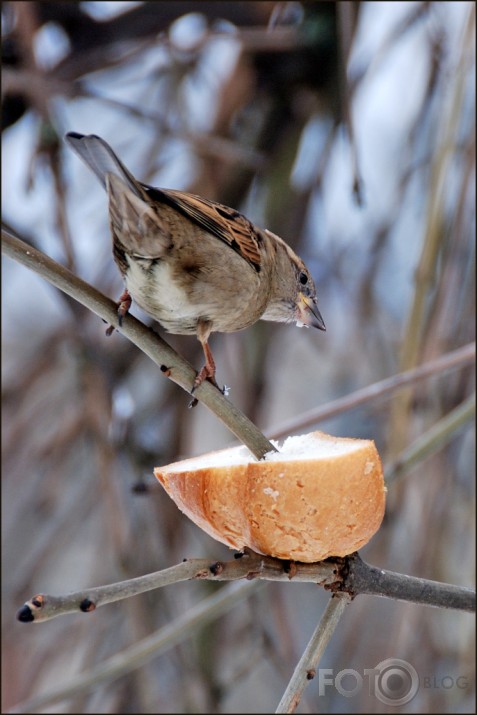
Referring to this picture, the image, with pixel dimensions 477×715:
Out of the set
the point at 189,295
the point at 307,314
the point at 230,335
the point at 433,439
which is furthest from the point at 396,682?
the point at 230,335

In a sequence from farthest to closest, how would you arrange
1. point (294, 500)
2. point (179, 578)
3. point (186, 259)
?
point (186, 259) < point (294, 500) < point (179, 578)

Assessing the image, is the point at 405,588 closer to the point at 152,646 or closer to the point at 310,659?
the point at 310,659

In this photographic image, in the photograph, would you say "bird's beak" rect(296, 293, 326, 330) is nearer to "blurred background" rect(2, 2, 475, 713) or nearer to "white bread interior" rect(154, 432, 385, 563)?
"blurred background" rect(2, 2, 475, 713)

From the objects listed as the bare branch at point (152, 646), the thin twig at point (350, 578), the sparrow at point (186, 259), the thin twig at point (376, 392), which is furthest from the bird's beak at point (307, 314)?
the thin twig at point (350, 578)

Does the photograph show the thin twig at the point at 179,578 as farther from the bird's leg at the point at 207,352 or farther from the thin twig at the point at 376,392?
the thin twig at the point at 376,392

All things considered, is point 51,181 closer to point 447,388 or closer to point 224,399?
point 447,388

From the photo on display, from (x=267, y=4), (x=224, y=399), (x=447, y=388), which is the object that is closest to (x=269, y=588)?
(x=447, y=388)
